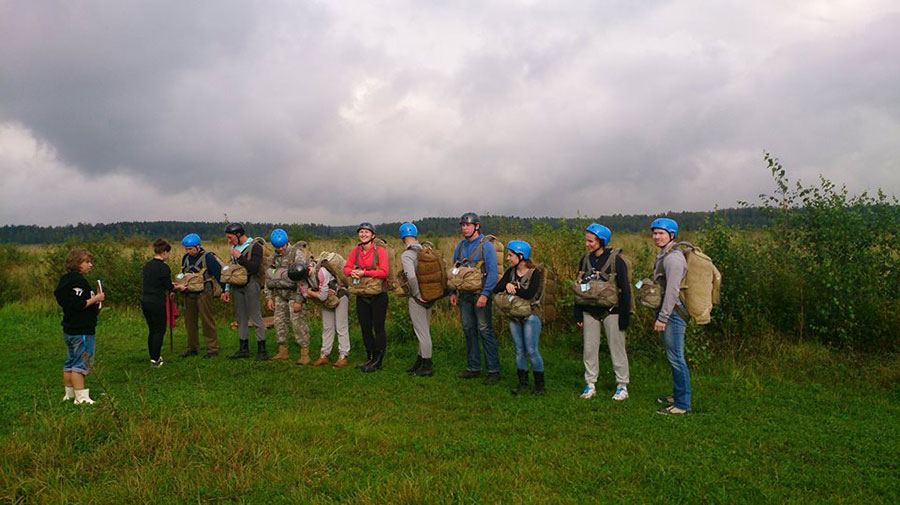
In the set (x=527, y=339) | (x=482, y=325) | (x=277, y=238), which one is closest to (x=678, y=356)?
(x=527, y=339)

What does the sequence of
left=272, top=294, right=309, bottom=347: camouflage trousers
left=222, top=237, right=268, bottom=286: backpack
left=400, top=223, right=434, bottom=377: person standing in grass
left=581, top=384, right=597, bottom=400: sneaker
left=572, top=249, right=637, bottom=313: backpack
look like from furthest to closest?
1. left=222, top=237, right=268, bottom=286: backpack
2. left=272, top=294, right=309, bottom=347: camouflage trousers
3. left=400, top=223, right=434, bottom=377: person standing in grass
4. left=581, top=384, right=597, bottom=400: sneaker
5. left=572, top=249, right=637, bottom=313: backpack

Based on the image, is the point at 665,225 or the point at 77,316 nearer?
the point at 665,225

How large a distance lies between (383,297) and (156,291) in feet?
12.9

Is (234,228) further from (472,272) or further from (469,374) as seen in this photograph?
(469,374)

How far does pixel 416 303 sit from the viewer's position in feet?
28.5

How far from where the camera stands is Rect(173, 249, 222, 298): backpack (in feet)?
33.9

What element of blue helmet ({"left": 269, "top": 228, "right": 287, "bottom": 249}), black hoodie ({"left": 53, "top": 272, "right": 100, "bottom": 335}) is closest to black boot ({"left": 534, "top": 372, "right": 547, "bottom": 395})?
blue helmet ({"left": 269, "top": 228, "right": 287, "bottom": 249})

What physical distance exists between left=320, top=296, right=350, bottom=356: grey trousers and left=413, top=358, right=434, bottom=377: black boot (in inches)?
59.2

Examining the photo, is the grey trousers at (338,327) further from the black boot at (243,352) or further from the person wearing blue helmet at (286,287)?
the black boot at (243,352)

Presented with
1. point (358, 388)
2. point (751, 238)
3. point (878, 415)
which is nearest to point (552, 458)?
point (358, 388)

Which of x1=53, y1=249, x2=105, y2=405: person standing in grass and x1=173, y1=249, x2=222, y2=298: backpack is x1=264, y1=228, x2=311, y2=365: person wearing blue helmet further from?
x1=53, y1=249, x2=105, y2=405: person standing in grass

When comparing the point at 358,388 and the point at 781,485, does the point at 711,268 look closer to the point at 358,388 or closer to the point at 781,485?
the point at 781,485

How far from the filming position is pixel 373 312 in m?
9.01

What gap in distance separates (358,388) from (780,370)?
20.6ft
